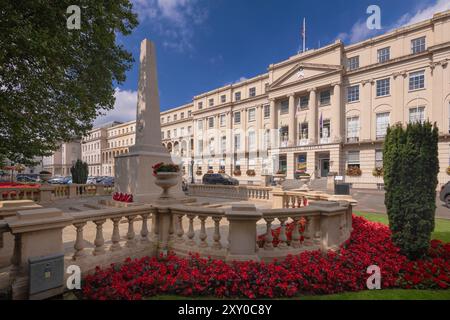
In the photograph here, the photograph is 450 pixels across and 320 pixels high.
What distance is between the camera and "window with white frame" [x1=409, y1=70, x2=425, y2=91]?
27.1 m

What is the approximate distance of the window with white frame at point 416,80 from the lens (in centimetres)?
2712

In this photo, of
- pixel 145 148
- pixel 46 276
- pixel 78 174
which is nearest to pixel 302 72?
pixel 145 148

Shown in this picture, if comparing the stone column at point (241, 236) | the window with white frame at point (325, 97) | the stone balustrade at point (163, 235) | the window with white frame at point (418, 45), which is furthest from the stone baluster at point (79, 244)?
the window with white frame at point (418, 45)

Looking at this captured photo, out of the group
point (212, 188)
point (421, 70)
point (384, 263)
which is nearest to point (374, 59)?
point (421, 70)

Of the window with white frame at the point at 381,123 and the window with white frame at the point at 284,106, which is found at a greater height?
the window with white frame at the point at 284,106

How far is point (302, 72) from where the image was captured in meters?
36.6

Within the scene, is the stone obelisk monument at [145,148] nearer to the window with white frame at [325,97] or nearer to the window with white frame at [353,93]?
the window with white frame at [325,97]

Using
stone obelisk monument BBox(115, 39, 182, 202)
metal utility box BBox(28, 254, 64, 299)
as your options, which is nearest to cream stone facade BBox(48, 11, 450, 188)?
stone obelisk monument BBox(115, 39, 182, 202)

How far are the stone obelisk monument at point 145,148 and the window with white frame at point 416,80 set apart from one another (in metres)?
31.8

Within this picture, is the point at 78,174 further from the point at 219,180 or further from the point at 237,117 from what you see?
the point at 237,117

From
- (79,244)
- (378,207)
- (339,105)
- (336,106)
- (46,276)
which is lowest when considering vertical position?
(378,207)

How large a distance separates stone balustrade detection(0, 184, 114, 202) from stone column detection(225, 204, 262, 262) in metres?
14.5

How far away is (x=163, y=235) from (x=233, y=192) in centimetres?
1033

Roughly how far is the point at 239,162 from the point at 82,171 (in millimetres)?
30014
